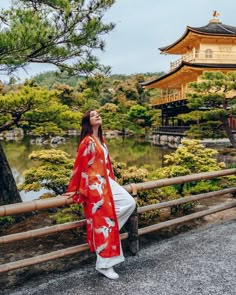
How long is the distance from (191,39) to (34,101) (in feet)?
68.3

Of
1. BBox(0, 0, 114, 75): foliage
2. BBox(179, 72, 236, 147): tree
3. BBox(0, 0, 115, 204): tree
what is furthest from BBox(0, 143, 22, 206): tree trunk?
BBox(179, 72, 236, 147): tree

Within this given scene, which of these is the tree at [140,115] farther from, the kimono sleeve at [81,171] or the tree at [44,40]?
the kimono sleeve at [81,171]

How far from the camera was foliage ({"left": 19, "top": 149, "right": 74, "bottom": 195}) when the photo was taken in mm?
5262

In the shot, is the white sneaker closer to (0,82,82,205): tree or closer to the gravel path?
the gravel path

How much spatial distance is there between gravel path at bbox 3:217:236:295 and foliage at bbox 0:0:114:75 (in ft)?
6.96

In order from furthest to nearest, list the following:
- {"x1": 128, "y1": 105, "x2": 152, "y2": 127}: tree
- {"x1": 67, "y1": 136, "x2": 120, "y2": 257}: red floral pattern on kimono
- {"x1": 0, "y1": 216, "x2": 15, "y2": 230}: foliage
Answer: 1. {"x1": 128, "y1": 105, "x2": 152, "y2": 127}: tree
2. {"x1": 0, "y1": 216, "x2": 15, "y2": 230}: foliage
3. {"x1": 67, "y1": 136, "x2": 120, "y2": 257}: red floral pattern on kimono

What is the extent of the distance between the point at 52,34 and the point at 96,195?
6.79ft

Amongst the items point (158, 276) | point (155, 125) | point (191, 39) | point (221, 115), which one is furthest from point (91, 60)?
point (155, 125)

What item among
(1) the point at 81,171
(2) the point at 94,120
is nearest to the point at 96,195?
(1) the point at 81,171

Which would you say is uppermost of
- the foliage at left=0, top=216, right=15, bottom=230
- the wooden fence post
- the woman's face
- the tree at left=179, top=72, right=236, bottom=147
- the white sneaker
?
the tree at left=179, top=72, right=236, bottom=147

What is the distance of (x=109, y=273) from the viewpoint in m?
2.52

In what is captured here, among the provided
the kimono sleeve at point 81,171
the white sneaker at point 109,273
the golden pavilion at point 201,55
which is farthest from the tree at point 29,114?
the golden pavilion at point 201,55

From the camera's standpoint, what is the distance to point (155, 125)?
98.0 feet

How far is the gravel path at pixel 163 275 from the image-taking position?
234 cm
